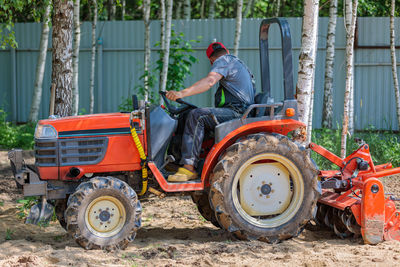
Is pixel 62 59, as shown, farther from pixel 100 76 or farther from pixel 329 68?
pixel 100 76

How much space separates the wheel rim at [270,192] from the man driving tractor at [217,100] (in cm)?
52

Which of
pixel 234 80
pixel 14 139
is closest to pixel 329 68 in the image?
pixel 14 139

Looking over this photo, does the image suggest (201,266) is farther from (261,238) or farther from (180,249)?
(261,238)

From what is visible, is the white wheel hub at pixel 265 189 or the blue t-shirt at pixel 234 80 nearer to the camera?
the white wheel hub at pixel 265 189

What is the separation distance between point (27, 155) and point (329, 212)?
6222 mm

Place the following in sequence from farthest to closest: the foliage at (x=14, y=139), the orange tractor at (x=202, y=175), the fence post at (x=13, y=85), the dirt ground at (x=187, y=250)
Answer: the fence post at (x=13, y=85)
the foliage at (x=14, y=139)
the orange tractor at (x=202, y=175)
the dirt ground at (x=187, y=250)

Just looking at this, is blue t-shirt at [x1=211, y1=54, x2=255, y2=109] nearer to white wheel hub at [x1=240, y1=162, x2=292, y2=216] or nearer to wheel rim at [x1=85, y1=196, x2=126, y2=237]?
white wheel hub at [x1=240, y1=162, x2=292, y2=216]

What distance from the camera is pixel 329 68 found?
41.3 ft

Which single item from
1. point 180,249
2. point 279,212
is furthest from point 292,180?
point 180,249

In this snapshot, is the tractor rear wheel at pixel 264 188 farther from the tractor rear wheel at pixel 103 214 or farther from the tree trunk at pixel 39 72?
the tree trunk at pixel 39 72

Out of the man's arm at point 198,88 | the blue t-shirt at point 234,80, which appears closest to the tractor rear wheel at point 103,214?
the man's arm at point 198,88

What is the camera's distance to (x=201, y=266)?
15.6ft

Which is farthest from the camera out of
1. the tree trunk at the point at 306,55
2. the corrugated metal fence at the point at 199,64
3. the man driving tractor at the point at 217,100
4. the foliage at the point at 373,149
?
the corrugated metal fence at the point at 199,64

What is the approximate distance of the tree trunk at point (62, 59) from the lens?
790 cm
